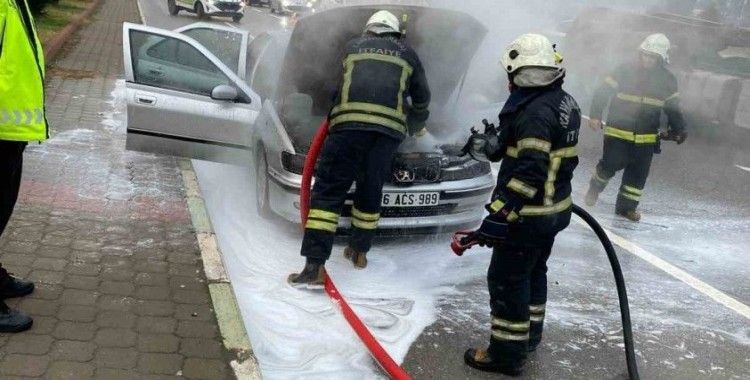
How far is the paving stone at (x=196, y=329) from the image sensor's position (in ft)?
11.6

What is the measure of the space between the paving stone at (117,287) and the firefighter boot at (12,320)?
523mm

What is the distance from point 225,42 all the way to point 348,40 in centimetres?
202

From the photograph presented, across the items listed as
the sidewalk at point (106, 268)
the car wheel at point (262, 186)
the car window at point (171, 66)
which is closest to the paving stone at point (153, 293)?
the sidewalk at point (106, 268)

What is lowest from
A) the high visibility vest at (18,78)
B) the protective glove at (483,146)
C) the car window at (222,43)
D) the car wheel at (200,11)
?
the car wheel at (200,11)

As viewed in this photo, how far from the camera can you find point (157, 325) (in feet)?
11.8

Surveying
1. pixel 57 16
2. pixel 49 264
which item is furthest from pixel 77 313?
pixel 57 16

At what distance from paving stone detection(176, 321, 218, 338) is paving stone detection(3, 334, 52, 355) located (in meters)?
0.60

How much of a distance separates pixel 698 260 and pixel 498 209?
10.2 feet

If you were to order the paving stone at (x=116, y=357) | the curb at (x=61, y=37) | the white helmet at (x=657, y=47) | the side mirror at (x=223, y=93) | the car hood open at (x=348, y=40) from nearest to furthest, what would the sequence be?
the paving stone at (x=116, y=357) → the car hood open at (x=348, y=40) → the side mirror at (x=223, y=93) → the white helmet at (x=657, y=47) → the curb at (x=61, y=37)

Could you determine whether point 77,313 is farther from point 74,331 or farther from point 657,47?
point 657,47

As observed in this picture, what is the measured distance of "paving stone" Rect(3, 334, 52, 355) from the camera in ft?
10.5

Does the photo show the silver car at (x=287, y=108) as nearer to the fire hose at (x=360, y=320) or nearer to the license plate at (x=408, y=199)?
the license plate at (x=408, y=199)

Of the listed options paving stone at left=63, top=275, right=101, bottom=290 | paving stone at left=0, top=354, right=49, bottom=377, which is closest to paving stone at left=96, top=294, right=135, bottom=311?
paving stone at left=63, top=275, right=101, bottom=290

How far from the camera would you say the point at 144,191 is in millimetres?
5652
